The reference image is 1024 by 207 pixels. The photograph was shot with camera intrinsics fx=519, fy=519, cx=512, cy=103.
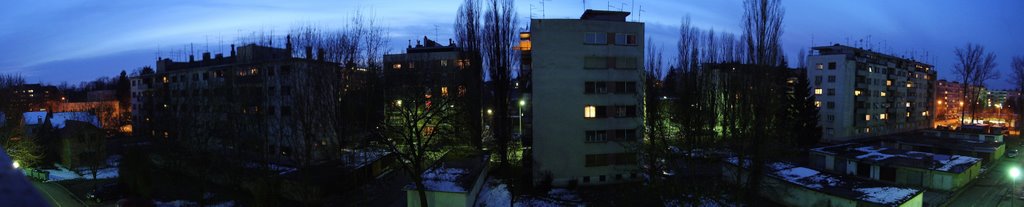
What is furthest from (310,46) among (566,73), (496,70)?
(566,73)

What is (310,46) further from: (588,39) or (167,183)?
(167,183)

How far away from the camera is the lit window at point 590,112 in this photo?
26531 mm

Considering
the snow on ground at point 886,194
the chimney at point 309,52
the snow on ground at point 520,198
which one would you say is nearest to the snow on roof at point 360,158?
the chimney at point 309,52

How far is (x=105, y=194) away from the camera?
1056 inches

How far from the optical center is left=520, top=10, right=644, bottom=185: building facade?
26.1 metres

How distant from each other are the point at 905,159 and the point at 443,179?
26816 millimetres

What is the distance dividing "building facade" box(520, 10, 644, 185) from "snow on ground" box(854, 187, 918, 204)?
10244mm

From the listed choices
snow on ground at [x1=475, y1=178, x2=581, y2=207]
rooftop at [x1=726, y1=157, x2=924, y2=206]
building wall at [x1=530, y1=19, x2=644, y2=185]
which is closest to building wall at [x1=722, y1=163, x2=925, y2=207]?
rooftop at [x1=726, y1=157, x2=924, y2=206]

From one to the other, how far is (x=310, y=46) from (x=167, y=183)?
15.3 meters

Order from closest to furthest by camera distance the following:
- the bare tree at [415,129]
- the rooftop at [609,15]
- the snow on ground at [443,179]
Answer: the bare tree at [415,129] < the snow on ground at [443,179] < the rooftop at [609,15]

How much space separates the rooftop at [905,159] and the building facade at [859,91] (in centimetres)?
1652

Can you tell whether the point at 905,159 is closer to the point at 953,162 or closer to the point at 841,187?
the point at 953,162

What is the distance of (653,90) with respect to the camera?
31078mm

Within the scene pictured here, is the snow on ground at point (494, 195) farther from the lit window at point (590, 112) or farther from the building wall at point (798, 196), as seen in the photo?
the building wall at point (798, 196)
